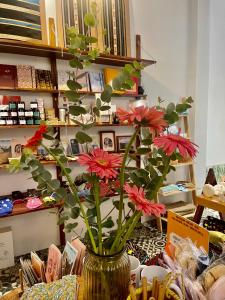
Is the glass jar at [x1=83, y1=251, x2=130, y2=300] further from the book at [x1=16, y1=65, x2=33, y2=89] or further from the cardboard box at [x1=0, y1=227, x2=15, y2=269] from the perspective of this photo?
the book at [x1=16, y1=65, x2=33, y2=89]

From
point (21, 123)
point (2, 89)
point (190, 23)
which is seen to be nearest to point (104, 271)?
point (21, 123)

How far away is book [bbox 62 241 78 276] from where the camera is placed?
0.90 metres

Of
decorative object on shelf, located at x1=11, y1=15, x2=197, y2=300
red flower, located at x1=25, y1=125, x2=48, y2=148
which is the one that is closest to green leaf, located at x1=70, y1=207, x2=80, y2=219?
decorative object on shelf, located at x1=11, y1=15, x2=197, y2=300

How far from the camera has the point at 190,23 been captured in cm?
348

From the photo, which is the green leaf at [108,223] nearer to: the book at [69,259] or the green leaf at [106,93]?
the book at [69,259]

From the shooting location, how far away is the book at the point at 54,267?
0.88 metres

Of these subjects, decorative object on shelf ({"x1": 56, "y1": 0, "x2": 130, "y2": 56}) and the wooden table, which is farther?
decorative object on shelf ({"x1": 56, "y1": 0, "x2": 130, "y2": 56})

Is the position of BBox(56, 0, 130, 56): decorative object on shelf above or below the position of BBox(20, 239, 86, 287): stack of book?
above

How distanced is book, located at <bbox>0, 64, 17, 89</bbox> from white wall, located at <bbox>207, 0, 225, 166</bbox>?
2941 millimetres

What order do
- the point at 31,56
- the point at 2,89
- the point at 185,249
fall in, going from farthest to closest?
1. the point at 31,56
2. the point at 2,89
3. the point at 185,249

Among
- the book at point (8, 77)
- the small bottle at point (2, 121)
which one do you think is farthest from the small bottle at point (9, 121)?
the book at point (8, 77)

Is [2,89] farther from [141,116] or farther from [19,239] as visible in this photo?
[141,116]

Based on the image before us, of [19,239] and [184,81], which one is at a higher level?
[184,81]

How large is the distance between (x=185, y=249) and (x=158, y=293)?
263 mm
